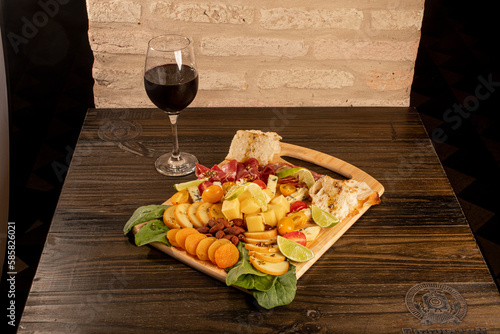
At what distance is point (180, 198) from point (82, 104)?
2.58m

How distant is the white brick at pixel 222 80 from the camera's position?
1.62 metres

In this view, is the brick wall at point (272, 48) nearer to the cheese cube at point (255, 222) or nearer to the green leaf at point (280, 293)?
the cheese cube at point (255, 222)

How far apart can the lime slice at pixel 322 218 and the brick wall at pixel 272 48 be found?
682mm

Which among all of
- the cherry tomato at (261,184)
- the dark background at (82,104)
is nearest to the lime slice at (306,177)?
the cherry tomato at (261,184)

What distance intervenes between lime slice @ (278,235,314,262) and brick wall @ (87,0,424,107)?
2.59ft

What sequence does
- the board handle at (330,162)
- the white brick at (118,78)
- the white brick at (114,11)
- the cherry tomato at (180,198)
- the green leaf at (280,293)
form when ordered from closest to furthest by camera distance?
the green leaf at (280,293), the cherry tomato at (180,198), the board handle at (330,162), the white brick at (114,11), the white brick at (118,78)

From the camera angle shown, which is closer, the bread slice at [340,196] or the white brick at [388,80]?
the bread slice at [340,196]

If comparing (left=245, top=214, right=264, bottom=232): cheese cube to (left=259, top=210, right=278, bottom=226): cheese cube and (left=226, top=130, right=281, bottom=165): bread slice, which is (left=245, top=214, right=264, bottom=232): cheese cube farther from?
(left=226, top=130, right=281, bottom=165): bread slice

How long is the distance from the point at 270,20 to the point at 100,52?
0.54m

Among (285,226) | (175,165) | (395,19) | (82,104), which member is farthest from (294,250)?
(82,104)

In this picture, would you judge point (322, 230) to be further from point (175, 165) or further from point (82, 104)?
point (82, 104)

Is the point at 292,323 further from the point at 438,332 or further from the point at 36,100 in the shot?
the point at 36,100

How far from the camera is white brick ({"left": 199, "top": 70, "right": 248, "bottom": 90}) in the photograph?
5.32 feet

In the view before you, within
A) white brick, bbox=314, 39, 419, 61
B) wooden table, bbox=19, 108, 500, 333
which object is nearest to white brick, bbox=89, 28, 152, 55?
wooden table, bbox=19, 108, 500, 333
